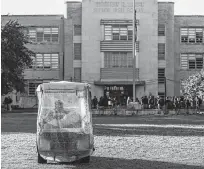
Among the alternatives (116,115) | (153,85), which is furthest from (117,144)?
(153,85)

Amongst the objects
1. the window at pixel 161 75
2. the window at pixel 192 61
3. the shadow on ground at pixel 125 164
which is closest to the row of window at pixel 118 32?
the window at pixel 161 75

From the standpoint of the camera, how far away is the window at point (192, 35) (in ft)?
250

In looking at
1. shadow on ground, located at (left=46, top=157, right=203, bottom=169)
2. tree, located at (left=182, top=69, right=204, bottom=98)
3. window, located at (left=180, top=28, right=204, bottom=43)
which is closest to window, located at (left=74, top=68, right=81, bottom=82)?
window, located at (left=180, top=28, right=204, bottom=43)

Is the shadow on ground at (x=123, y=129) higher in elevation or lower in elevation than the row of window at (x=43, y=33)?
lower

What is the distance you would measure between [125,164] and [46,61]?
62167 millimetres

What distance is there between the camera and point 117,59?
7188 cm

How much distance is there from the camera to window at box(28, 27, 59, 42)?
75.0 metres

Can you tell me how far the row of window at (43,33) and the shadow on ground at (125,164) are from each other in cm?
6103

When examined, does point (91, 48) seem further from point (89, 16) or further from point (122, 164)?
point (122, 164)

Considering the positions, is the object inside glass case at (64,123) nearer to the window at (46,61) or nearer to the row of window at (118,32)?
the row of window at (118,32)

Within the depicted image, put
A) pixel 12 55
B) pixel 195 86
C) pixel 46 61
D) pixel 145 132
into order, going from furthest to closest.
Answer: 1. pixel 46 61
2. pixel 195 86
3. pixel 12 55
4. pixel 145 132

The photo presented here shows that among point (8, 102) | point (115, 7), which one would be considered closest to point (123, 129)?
point (8, 102)

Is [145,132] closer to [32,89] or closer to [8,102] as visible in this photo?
[8,102]

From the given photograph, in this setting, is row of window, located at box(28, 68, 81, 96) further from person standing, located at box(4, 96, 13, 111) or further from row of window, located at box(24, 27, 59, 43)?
person standing, located at box(4, 96, 13, 111)
